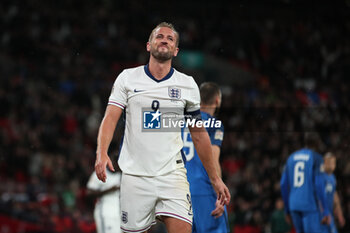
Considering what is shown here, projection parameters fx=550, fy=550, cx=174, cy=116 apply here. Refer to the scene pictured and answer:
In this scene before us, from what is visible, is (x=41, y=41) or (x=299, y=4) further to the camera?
(x=299, y=4)

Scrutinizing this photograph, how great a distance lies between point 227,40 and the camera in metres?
21.0

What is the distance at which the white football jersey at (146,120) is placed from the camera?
418 cm

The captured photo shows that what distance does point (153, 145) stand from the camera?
4188 mm

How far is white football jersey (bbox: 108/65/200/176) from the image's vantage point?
4.18 metres

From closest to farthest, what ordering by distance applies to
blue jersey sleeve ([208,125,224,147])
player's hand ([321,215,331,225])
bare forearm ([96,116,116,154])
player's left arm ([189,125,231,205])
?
bare forearm ([96,116,116,154]), player's left arm ([189,125,231,205]), blue jersey sleeve ([208,125,224,147]), player's hand ([321,215,331,225])

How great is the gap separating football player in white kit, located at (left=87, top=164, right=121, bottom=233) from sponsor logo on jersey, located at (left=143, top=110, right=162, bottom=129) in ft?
11.2

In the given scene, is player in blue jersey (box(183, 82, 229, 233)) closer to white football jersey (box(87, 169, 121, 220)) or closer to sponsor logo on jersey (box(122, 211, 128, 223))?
sponsor logo on jersey (box(122, 211, 128, 223))

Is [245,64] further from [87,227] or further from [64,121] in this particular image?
[87,227]

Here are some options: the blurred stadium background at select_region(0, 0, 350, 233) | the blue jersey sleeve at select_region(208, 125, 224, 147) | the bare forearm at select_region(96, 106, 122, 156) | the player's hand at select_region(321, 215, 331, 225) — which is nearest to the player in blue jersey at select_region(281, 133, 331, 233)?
the player's hand at select_region(321, 215, 331, 225)

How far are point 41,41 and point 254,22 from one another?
29.5 ft

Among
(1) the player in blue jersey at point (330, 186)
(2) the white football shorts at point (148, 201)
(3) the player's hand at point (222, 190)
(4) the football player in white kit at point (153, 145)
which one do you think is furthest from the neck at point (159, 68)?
(1) the player in blue jersey at point (330, 186)

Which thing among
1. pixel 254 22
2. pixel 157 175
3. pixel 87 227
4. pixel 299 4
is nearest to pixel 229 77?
pixel 254 22

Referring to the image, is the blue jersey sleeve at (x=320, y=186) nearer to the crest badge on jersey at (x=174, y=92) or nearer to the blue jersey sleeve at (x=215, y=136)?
the blue jersey sleeve at (x=215, y=136)

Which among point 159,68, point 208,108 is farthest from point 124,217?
point 208,108
